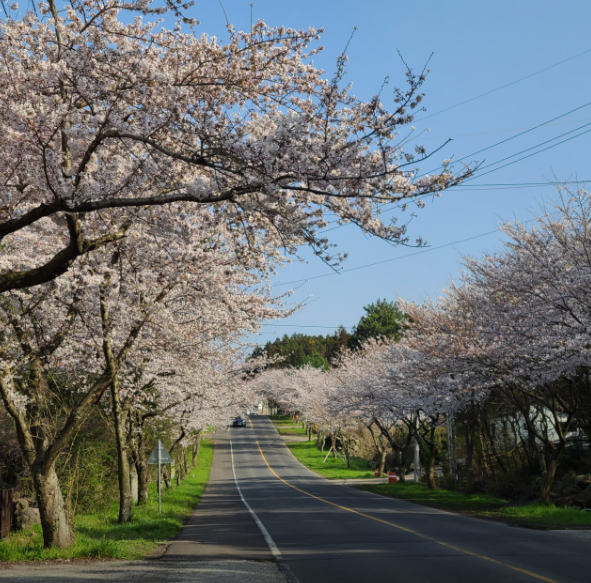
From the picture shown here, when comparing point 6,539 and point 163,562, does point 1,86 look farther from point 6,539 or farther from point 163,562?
point 6,539

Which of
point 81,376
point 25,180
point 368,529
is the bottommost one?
point 368,529

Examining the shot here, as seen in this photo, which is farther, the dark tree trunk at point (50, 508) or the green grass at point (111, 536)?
the dark tree trunk at point (50, 508)

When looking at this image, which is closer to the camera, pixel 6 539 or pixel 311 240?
pixel 311 240

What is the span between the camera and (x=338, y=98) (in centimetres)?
767

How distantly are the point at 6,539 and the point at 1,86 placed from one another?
34.2 feet

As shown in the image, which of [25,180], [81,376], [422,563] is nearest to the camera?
[25,180]

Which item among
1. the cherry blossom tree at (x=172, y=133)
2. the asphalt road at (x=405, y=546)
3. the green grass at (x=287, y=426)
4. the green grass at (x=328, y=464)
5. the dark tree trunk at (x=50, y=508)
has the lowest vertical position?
the green grass at (x=328, y=464)

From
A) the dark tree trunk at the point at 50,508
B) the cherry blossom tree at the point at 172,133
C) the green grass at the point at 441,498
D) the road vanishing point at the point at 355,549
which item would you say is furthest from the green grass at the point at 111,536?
the green grass at the point at 441,498

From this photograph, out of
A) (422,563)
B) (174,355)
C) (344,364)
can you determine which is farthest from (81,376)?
(344,364)

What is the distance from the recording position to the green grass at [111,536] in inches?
485

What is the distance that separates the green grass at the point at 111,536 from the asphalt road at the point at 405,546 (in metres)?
2.53

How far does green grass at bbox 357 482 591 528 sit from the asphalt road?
125cm

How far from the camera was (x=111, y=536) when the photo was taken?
50.8ft

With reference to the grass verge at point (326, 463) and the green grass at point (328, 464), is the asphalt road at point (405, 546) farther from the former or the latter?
the grass verge at point (326, 463)
